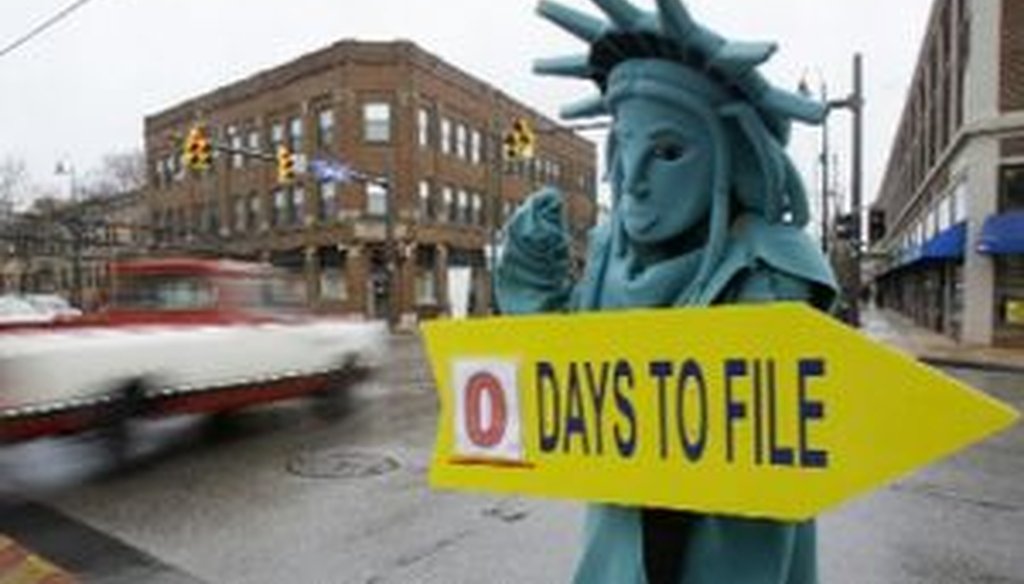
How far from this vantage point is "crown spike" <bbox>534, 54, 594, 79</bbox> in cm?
227

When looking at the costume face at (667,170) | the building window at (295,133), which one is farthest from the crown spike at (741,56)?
the building window at (295,133)

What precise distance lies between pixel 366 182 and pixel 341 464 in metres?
24.3

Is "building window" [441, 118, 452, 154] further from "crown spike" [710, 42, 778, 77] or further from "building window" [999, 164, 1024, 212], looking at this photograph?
"crown spike" [710, 42, 778, 77]

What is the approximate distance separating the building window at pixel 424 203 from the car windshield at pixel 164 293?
83.6ft

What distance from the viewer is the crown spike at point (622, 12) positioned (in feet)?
6.63

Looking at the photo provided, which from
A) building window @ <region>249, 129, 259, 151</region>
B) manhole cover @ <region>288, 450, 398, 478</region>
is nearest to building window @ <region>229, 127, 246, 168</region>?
building window @ <region>249, 129, 259, 151</region>

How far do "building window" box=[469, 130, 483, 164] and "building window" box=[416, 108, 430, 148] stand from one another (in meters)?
3.45

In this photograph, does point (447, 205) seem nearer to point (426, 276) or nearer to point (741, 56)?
point (426, 276)

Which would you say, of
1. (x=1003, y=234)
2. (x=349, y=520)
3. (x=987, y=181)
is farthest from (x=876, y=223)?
(x=349, y=520)

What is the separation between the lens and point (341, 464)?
8945 mm

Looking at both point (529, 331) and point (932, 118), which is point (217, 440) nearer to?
point (529, 331)

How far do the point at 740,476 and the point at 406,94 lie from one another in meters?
35.5

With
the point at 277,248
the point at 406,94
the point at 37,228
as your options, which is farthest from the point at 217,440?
the point at 37,228

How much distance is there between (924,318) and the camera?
3494cm
